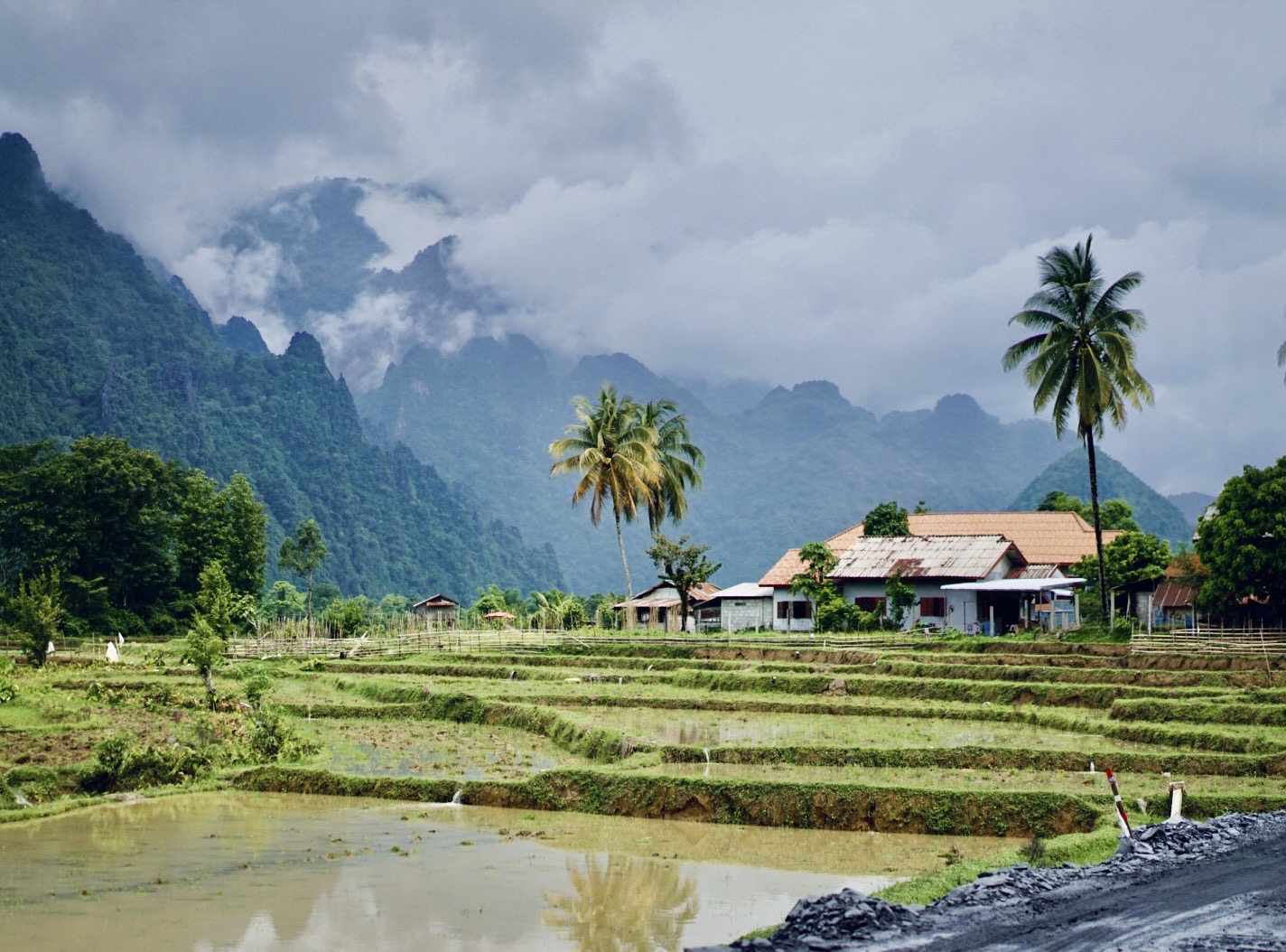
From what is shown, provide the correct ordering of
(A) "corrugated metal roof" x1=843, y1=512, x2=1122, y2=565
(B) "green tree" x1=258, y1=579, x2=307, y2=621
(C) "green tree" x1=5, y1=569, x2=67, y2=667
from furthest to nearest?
(B) "green tree" x1=258, y1=579, x2=307, y2=621
(A) "corrugated metal roof" x1=843, y1=512, x2=1122, y2=565
(C) "green tree" x1=5, y1=569, x2=67, y2=667

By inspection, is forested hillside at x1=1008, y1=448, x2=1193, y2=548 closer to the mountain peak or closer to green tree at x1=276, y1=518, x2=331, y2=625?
green tree at x1=276, y1=518, x2=331, y2=625

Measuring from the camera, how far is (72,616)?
51.1 m

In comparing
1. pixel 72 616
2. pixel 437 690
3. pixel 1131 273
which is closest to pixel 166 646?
pixel 72 616

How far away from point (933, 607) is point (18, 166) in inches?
5900

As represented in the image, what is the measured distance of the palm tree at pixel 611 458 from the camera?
158ft

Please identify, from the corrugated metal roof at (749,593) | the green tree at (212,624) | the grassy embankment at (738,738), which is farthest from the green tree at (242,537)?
the corrugated metal roof at (749,593)

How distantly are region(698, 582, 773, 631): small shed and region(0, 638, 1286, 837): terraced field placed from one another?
13857mm

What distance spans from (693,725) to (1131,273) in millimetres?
22206

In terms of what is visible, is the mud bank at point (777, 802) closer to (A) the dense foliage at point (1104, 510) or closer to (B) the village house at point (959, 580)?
(B) the village house at point (959, 580)

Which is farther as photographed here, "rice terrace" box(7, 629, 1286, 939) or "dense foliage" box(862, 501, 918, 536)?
"dense foliage" box(862, 501, 918, 536)

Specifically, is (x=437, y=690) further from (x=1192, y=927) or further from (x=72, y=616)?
(x=72, y=616)

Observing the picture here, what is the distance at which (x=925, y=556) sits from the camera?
1838 inches

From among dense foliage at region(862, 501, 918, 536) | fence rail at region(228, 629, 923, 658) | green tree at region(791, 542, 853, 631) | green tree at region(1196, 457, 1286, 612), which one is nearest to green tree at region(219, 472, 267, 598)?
fence rail at region(228, 629, 923, 658)

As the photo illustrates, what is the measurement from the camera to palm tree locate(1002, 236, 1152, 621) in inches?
1443
